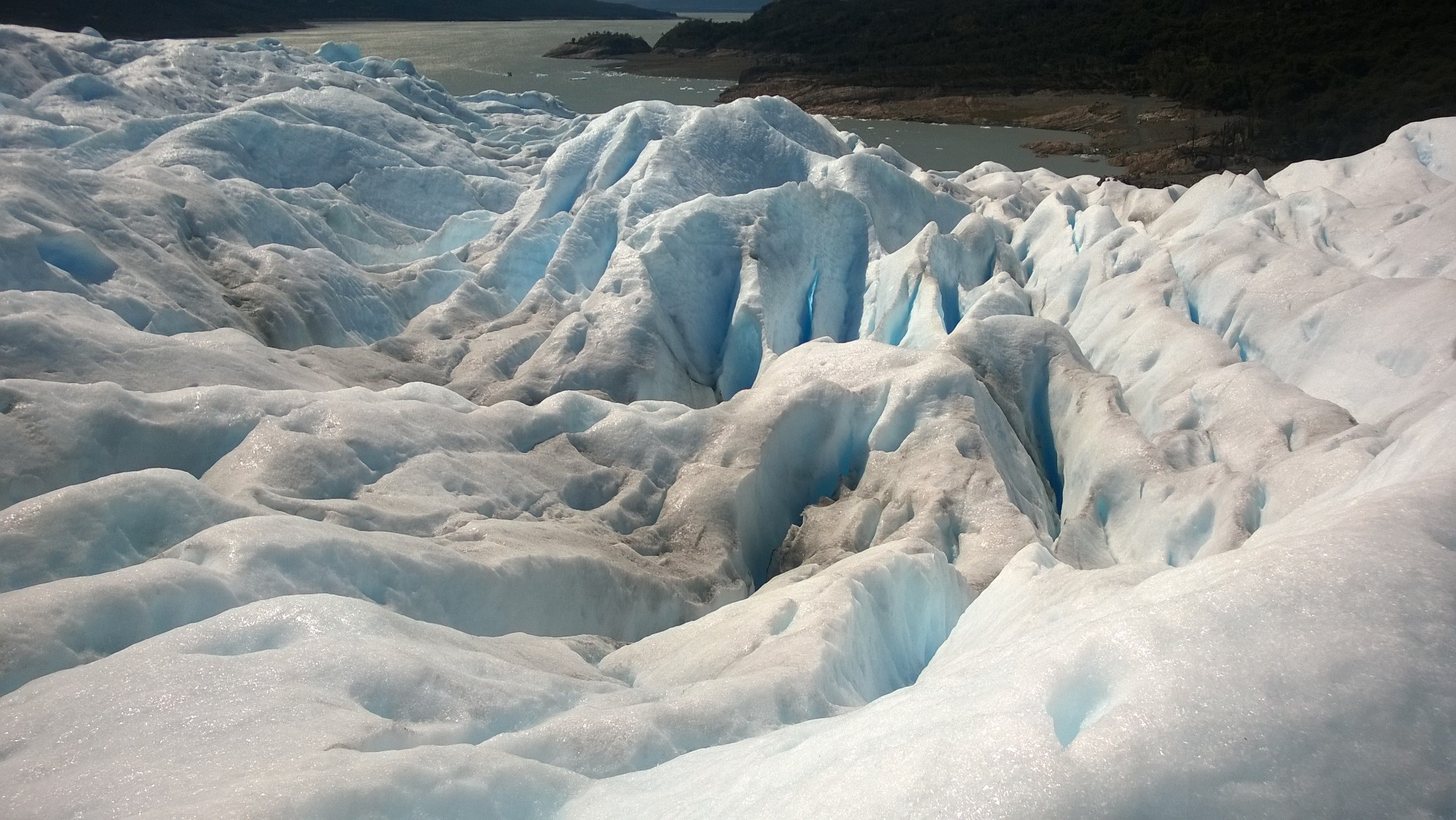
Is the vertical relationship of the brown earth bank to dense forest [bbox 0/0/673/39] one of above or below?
below

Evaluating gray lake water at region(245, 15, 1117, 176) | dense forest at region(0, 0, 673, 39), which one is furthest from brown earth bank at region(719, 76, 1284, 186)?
dense forest at region(0, 0, 673, 39)

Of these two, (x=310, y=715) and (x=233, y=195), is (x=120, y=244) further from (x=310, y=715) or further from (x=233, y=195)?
(x=310, y=715)

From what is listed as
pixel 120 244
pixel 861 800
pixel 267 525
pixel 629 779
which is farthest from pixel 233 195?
pixel 861 800

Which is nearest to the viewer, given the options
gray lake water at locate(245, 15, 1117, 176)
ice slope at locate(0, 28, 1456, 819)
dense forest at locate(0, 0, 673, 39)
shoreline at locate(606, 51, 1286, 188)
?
ice slope at locate(0, 28, 1456, 819)


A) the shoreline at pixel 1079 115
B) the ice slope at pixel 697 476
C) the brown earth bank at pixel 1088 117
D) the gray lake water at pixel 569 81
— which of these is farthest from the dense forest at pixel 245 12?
the ice slope at pixel 697 476

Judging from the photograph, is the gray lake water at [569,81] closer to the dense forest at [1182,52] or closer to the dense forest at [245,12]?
the dense forest at [245,12]

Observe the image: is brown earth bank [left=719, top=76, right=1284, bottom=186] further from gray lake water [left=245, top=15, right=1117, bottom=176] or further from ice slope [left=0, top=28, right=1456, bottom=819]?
ice slope [left=0, top=28, right=1456, bottom=819]
